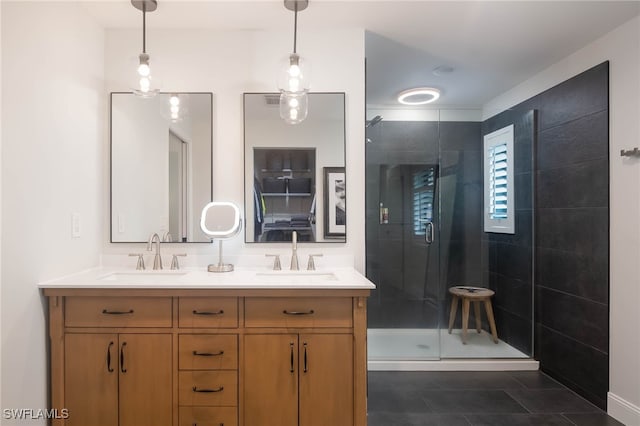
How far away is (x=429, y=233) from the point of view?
3350 millimetres

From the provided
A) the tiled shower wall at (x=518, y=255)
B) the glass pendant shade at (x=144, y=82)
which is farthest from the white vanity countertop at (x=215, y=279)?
the tiled shower wall at (x=518, y=255)

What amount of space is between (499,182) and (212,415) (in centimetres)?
297

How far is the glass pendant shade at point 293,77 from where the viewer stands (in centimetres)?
195

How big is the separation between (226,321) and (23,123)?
4.30ft

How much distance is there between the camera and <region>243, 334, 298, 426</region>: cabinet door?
1.61m

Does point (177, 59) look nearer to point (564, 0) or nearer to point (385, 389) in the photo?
point (564, 0)

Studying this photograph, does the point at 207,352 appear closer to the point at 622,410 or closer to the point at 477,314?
the point at 622,410

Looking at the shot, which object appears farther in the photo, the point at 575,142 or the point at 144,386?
the point at 575,142

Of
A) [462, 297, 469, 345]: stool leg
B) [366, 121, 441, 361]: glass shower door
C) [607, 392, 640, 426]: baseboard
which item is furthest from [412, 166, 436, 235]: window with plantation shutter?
[607, 392, 640, 426]: baseboard

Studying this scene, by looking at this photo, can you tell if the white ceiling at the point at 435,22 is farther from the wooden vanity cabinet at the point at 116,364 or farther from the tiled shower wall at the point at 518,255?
the wooden vanity cabinet at the point at 116,364

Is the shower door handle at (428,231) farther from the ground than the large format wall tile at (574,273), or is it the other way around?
the shower door handle at (428,231)

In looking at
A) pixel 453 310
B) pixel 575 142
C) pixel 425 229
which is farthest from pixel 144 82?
pixel 453 310

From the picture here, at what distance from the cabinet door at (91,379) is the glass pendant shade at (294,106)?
1507mm

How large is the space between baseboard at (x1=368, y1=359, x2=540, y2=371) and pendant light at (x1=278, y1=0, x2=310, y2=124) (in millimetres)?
2067
